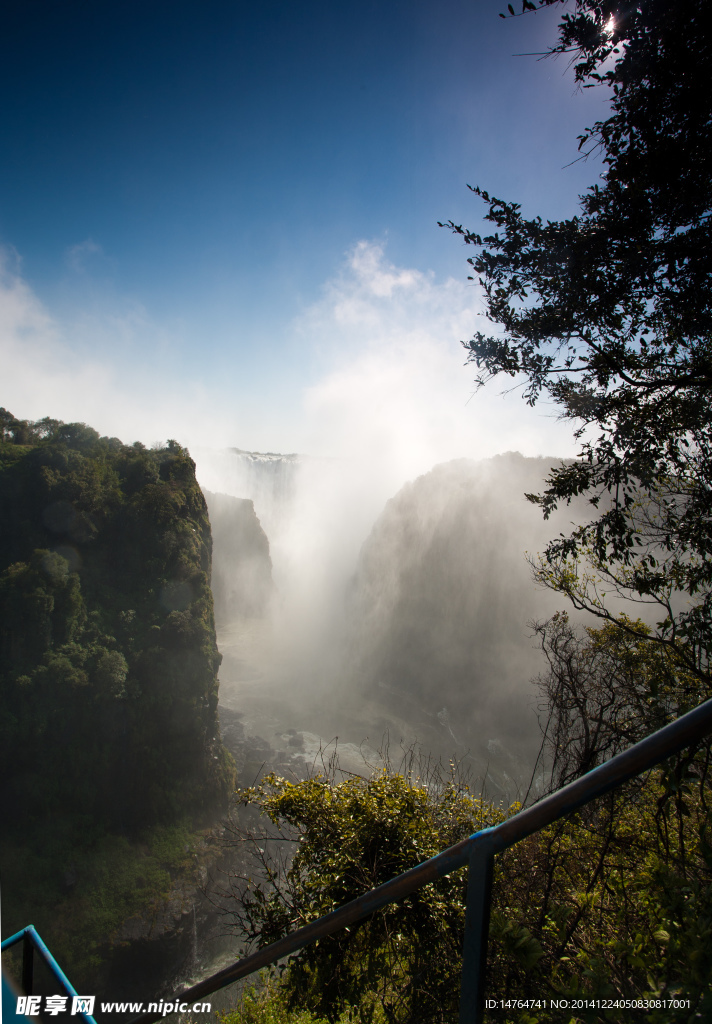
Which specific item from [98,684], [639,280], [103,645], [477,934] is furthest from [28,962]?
[103,645]

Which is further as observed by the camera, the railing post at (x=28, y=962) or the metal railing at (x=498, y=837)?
the railing post at (x=28, y=962)

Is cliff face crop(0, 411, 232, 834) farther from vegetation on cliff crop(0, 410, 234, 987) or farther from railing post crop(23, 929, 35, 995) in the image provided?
railing post crop(23, 929, 35, 995)

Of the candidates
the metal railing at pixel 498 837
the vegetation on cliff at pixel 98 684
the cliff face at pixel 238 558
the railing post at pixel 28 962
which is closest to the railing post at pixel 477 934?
the metal railing at pixel 498 837

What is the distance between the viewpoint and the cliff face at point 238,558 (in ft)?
174

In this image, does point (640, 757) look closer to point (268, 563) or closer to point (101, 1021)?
point (101, 1021)

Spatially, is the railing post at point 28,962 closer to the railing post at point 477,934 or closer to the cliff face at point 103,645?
the railing post at point 477,934

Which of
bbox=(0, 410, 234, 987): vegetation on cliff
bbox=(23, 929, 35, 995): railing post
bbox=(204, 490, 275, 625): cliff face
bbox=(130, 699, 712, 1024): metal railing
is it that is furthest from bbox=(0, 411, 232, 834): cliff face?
bbox=(130, 699, 712, 1024): metal railing

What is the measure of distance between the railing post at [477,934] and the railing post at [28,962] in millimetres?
2289

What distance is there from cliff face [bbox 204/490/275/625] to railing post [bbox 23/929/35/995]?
5252cm

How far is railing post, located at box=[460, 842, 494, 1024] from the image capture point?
1.15 meters

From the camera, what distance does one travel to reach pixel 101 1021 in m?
14.6

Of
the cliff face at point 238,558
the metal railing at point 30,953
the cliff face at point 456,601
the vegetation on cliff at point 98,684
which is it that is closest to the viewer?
the metal railing at point 30,953

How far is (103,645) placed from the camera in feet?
75.3

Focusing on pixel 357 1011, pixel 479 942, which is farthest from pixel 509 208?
pixel 357 1011
